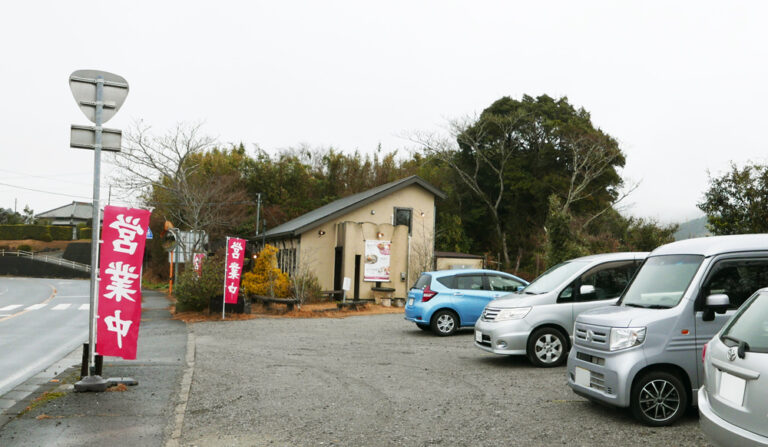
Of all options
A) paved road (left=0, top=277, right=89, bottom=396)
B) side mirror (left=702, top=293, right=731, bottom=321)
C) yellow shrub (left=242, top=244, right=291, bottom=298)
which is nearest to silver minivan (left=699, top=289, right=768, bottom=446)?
side mirror (left=702, top=293, right=731, bottom=321)

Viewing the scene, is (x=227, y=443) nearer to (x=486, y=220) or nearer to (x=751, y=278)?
(x=751, y=278)

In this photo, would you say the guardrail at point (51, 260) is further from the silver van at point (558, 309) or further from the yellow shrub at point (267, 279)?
the silver van at point (558, 309)

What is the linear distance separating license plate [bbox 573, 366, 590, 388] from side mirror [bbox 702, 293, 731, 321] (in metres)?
1.39

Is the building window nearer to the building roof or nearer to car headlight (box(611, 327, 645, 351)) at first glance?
car headlight (box(611, 327, 645, 351))

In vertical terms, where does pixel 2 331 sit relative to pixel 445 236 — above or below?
below

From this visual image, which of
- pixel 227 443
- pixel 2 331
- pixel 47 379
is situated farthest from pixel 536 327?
pixel 2 331

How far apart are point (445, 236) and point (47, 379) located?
112 feet

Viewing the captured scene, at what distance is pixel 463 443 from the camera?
5.91 meters

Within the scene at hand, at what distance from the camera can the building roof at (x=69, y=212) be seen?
82.8 m

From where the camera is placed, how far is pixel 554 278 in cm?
1059

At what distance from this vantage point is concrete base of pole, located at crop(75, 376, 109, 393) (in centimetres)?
815

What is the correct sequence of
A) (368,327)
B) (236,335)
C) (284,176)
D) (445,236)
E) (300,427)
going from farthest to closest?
(284,176) → (445,236) → (368,327) → (236,335) → (300,427)

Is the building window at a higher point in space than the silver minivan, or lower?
higher

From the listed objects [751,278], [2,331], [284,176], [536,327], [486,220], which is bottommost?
[2,331]
